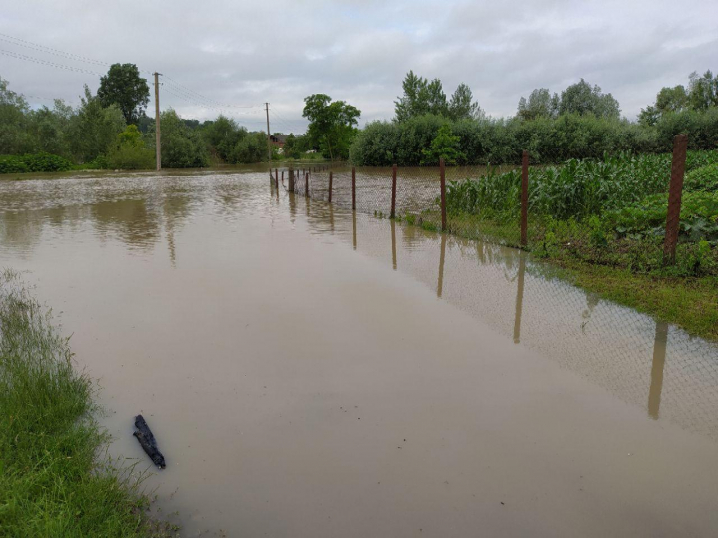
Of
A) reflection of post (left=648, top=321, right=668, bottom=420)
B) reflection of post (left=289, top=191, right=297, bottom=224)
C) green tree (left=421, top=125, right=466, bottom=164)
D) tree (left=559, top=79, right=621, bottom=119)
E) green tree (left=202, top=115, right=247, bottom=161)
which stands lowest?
reflection of post (left=648, top=321, right=668, bottom=420)

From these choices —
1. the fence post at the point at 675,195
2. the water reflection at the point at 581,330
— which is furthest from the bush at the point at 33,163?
the fence post at the point at 675,195

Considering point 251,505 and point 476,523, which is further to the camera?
point 251,505

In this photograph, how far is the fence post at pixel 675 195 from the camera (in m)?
6.89

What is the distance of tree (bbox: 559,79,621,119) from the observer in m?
75.7

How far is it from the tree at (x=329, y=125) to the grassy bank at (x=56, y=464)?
84769 mm

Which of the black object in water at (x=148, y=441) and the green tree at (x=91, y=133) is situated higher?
the green tree at (x=91, y=133)

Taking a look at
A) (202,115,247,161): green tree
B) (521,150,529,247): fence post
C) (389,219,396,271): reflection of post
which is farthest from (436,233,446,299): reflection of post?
(202,115,247,161): green tree

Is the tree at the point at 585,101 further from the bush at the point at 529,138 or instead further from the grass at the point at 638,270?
the grass at the point at 638,270

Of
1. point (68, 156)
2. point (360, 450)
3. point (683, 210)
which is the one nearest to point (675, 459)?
point (360, 450)

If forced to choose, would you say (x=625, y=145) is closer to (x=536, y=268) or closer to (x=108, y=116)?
(x=536, y=268)

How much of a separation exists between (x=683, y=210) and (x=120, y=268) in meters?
9.61

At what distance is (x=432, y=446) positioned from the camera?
352 centimetres

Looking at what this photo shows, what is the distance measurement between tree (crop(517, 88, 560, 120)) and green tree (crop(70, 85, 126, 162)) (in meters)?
58.2

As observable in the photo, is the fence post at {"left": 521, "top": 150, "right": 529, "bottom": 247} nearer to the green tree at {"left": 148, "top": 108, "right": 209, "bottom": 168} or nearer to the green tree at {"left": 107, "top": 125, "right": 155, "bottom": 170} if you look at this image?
the green tree at {"left": 107, "top": 125, "right": 155, "bottom": 170}
